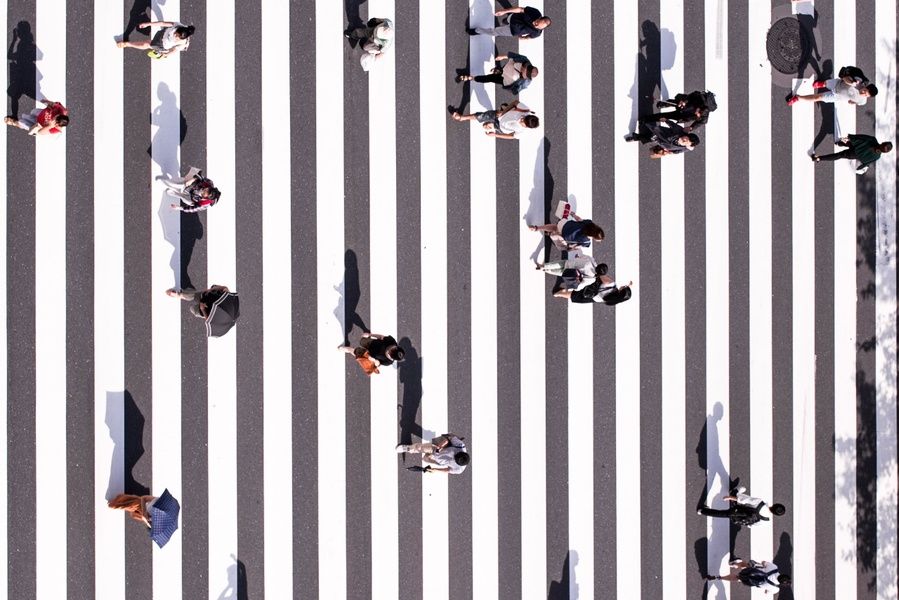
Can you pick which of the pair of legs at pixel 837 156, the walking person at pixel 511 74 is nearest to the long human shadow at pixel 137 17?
the walking person at pixel 511 74

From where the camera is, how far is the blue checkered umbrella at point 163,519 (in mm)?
9273

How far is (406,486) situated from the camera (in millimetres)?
10500

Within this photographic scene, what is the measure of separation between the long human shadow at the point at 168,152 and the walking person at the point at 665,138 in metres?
5.90

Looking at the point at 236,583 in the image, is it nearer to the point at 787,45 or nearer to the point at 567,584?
the point at 567,584

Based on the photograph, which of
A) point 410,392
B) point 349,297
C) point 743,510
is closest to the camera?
point 349,297

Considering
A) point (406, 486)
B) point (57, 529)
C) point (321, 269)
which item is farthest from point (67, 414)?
point (406, 486)

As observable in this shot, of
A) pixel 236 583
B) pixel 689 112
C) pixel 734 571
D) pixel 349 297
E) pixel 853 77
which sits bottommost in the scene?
pixel 734 571

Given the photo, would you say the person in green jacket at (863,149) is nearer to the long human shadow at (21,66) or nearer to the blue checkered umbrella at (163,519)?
the blue checkered umbrella at (163,519)

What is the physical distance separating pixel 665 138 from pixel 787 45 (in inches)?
109

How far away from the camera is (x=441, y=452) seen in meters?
10.2

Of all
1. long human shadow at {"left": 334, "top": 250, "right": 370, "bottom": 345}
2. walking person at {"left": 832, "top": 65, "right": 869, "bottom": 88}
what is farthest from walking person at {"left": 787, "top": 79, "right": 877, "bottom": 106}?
long human shadow at {"left": 334, "top": 250, "right": 370, "bottom": 345}

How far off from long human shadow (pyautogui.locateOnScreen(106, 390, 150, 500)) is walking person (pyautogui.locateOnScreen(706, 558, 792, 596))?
776 cm

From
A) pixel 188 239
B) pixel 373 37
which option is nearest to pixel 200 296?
pixel 188 239

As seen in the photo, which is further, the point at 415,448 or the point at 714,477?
the point at 714,477
